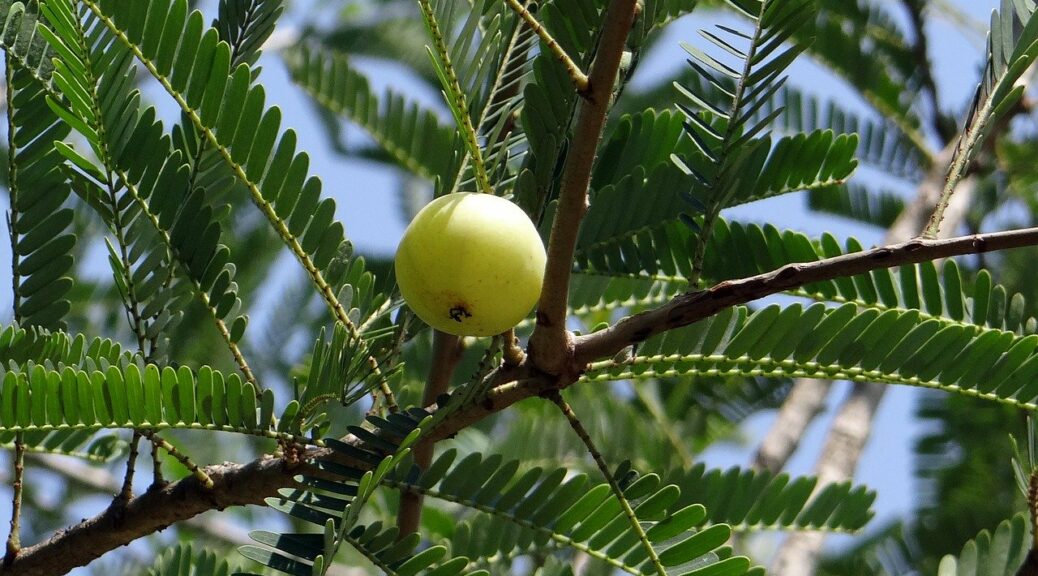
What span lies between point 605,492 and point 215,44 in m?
0.60

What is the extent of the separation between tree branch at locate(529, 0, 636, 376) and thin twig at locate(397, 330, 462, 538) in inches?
18.2

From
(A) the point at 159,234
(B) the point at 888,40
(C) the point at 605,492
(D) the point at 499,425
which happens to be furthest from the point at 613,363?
(B) the point at 888,40

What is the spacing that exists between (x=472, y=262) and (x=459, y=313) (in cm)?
5

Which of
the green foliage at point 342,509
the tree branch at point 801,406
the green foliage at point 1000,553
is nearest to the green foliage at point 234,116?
the green foliage at point 342,509

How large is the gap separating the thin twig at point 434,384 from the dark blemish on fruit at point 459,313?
47 centimetres

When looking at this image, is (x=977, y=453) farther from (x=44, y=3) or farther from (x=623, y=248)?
(x=44, y=3)

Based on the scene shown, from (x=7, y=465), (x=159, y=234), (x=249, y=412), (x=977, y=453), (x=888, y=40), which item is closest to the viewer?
(x=249, y=412)

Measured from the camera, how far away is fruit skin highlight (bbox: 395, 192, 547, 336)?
913mm

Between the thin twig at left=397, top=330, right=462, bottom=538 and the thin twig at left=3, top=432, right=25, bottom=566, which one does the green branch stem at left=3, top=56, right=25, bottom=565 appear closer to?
the thin twig at left=3, top=432, right=25, bottom=566

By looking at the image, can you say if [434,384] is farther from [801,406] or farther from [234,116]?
[801,406]

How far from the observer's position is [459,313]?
932mm

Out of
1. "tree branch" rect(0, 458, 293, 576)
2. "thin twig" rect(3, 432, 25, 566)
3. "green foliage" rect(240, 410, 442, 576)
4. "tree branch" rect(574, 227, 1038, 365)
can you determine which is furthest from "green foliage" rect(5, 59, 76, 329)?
"tree branch" rect(574, 227, 1038, 365)

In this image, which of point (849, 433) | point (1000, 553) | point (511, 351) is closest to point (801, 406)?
point (849, 433)

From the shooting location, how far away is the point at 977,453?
8.64 ft
